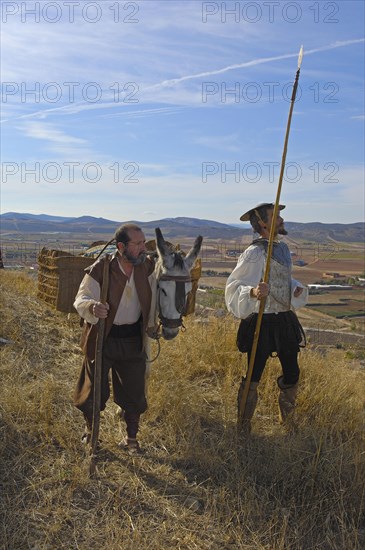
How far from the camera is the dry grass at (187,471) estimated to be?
3254 mm

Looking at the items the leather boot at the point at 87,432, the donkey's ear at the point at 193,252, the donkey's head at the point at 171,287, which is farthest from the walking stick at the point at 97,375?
the donkey's ear at the point at 193,252

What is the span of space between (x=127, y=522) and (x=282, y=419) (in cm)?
195

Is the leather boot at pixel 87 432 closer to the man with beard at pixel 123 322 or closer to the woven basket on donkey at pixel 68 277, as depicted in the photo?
the man with beard at pixel 123 322

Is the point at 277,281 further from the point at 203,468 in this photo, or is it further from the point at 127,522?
the point at 127,522

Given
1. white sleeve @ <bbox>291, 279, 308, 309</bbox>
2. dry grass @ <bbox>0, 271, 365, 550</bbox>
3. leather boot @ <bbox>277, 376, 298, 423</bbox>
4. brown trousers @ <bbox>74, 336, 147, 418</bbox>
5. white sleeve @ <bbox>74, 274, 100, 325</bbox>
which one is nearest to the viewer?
dry grass @ <bbox>0, 271, 365, 550</bbox>

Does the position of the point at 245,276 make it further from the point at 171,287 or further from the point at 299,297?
the point at 171,287

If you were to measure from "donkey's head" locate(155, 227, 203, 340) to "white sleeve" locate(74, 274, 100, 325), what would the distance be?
57cm

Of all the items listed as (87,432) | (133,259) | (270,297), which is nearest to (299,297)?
(270,297)

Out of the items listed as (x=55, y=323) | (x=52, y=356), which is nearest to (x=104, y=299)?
(x=52, y=356)

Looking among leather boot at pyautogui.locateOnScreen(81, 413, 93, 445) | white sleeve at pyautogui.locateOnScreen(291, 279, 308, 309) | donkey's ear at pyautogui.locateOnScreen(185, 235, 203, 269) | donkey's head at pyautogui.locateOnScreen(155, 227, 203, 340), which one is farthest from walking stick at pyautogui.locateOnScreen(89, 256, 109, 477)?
white sleeve at pyautogui.locateOnScreen(291, 279, 308, 309)

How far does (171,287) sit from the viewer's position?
4.17m

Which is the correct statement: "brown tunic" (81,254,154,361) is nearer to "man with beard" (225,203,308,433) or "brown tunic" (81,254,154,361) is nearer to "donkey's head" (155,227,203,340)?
"donkey's head" (155,227,203,340)

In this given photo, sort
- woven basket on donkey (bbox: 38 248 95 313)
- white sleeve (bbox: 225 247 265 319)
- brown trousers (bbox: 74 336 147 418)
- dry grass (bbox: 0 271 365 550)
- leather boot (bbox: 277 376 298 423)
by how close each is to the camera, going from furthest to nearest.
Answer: woven basket on donkey (bbox: 38 248 95 313) < leather boot (bbox: 277 376 298 423) < white sleeve (bbox: 225 247 265 319) < brown trousers (bbox: 74 336 147 418) < dry grass (bbox: 0 271 365 550)

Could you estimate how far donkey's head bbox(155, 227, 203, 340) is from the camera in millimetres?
4168
